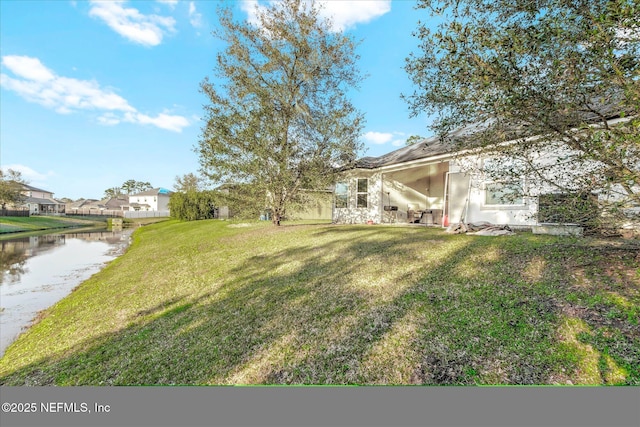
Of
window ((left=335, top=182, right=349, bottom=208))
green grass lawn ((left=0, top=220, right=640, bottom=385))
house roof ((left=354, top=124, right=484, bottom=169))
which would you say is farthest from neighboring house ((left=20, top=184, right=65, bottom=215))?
green grass lawn ((left=0, top=220, right=640, bottom=385))

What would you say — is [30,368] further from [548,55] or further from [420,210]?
[420,210]

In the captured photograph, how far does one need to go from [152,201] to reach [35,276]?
66989 mm

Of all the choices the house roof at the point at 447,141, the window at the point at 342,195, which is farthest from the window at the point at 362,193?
the house roof at the point at 447,141

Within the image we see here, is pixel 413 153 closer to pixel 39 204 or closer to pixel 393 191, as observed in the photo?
pixel 393 191

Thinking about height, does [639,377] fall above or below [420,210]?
below

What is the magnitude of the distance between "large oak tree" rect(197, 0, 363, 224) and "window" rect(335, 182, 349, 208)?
252 centimetres

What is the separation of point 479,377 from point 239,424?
76.9 inches

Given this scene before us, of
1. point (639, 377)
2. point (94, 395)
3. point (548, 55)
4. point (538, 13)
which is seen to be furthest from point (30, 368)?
point (538, 13)

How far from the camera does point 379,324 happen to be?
3.36 m

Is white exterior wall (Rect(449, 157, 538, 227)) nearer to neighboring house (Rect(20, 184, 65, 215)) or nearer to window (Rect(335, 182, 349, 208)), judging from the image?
window (Rect(335, 182, 349, 208))

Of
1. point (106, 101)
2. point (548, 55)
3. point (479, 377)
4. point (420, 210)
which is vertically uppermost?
point (106, 101)

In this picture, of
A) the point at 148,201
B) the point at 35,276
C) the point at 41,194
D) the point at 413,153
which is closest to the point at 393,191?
the point at 413,153

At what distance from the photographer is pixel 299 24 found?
12.7 metres

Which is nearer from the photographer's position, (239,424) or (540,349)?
(239,424)
